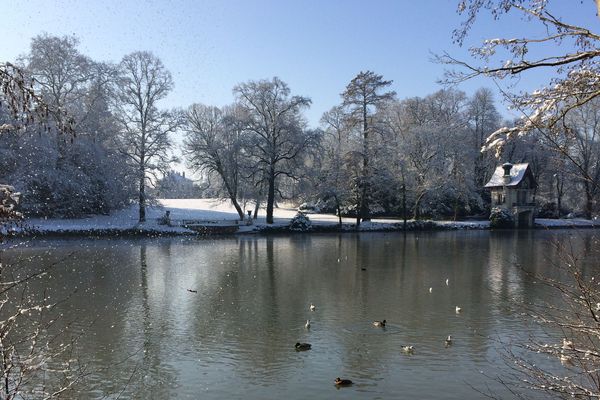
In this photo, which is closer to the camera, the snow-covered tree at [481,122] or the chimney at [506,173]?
the chimney at [506,173]

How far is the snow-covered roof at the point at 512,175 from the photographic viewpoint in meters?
52.5

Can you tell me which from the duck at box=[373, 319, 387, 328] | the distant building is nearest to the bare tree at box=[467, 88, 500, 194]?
the distant building

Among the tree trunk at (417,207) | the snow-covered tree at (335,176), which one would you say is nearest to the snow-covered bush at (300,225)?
the snow-covered tree at (335,176)

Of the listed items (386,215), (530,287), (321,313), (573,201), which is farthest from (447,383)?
(573,201)

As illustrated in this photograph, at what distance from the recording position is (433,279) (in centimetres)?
2031

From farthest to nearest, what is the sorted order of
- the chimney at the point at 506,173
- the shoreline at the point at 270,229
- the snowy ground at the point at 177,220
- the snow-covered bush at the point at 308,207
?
the snow-covered bush at the point at 308,207 < the chimney at the point at 506,173 < the snowy ground at the point at 177,220 < the shoreline at the point at 270,229

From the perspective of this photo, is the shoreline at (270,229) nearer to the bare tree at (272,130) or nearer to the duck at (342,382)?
the bare tree at (272,130)

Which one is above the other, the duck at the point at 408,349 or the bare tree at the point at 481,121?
the bare tree at the point at 481,121

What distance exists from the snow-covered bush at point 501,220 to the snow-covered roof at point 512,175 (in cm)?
587

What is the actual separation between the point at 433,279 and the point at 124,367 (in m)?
13.6

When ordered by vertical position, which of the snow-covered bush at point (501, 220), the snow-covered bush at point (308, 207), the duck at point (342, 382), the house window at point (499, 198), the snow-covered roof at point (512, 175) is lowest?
the duck at point (342, 382)

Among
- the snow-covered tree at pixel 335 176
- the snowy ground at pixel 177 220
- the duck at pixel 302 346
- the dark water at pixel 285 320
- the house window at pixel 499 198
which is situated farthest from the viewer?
the house window at pixel 499 198

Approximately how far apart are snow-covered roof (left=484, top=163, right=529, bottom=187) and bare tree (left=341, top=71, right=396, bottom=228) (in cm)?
1696

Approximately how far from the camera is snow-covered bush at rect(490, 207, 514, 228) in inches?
1866
